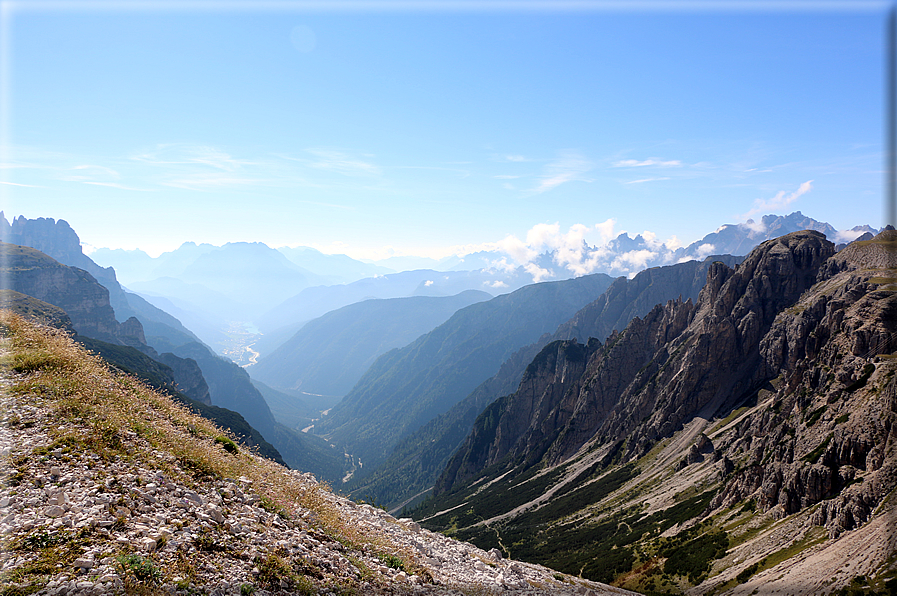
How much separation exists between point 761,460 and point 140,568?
14018 centimetres

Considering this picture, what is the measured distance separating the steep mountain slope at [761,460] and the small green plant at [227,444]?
114 feet

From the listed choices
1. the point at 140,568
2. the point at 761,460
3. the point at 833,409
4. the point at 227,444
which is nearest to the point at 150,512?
the point at 140,568

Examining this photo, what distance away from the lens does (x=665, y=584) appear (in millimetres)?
83125

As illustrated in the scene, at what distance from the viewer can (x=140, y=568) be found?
11.1 meters

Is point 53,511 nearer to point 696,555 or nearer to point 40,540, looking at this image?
point 40,540

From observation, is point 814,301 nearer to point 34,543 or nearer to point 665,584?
point 665,584

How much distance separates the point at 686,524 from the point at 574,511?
61.1 m

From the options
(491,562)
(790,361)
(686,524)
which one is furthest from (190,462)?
(790,361)

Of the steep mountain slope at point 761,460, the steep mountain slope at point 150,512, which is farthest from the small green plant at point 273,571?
the steep mountain slope at point 761,460

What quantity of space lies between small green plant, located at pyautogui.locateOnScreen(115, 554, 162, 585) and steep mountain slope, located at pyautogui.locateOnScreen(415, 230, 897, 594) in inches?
1206

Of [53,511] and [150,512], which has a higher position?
[53,511]

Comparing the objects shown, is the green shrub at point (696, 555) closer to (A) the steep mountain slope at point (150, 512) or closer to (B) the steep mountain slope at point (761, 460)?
(B) the steep mountain slope at point (761, 460)

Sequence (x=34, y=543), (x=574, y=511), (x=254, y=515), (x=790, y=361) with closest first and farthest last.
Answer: (x=34, y=543) → (x=254, y=515) → (x=790, y=361) → (x=574, y=511)

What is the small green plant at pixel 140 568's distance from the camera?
35.8 ft
